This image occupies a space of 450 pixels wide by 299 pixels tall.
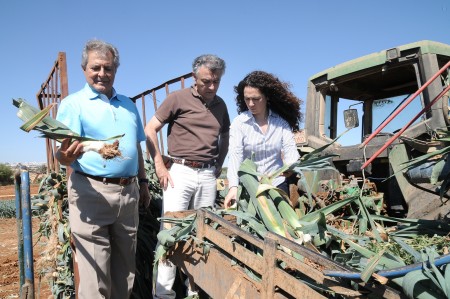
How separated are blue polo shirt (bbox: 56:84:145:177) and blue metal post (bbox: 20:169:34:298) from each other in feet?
1.33

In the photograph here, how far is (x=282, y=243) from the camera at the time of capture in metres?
1.80

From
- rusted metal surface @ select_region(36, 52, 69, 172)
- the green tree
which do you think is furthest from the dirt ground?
the green tree

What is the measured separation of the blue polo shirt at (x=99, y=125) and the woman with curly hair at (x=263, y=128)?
0.75m

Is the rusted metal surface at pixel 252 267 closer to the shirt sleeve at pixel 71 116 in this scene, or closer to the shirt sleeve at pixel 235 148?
the shirt sleeve at pixel 235 148

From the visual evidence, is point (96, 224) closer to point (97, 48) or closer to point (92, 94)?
point (92, 94)

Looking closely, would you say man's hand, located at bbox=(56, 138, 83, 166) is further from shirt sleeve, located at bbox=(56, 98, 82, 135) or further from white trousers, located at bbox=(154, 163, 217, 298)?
white trousers, located at bbox=(154, 163, 217, 298)

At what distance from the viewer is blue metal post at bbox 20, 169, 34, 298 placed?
2305 millimetres

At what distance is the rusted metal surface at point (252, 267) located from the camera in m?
1.57

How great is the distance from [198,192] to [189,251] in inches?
36.6

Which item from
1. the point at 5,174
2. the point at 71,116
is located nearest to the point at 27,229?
the point at 71,116

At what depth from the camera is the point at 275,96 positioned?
3311mm

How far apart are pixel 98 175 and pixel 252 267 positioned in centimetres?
A: 128

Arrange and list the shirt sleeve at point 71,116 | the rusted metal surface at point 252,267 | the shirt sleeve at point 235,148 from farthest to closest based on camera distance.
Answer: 1. the shirt sleeve at point 235,148
2. the shirt sleeve at point 71,116
3. the rusted metal surface at point 252,267

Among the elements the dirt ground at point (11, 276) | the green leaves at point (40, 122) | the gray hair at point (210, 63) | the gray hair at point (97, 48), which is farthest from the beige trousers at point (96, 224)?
the gray hair at point (210, 63)
